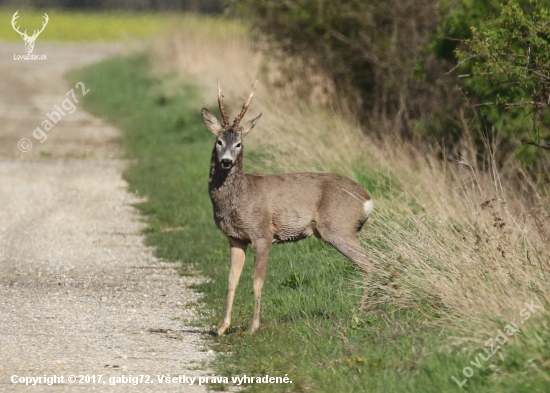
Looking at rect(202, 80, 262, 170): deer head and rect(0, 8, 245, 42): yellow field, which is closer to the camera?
rect(202, 80, 262, 170): deer head

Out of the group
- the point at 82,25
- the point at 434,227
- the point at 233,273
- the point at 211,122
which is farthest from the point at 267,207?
the point at 82,25

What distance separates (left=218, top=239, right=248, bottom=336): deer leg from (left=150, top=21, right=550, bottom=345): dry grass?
111cm

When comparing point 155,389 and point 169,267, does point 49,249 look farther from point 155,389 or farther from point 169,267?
point 155,389

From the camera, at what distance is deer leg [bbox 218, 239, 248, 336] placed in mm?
8008

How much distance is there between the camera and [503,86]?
1214 cm

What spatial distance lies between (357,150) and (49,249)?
4.65 metres

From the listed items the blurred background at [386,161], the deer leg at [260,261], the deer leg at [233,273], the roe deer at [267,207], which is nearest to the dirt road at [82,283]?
the deer leg at [233,273]

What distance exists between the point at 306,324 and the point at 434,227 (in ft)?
7.25

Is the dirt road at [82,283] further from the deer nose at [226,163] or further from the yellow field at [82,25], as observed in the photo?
the yellow field at [82,25]

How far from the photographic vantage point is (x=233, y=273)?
27.3 ft

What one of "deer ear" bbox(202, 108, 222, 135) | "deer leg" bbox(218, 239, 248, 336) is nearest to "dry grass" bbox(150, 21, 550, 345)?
"deer leg" bbox(218, 239, 248, 336)

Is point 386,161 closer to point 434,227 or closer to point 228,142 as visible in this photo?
point 434,227

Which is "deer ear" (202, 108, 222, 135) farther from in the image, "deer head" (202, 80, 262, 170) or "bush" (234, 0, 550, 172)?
"bush" (234, 0, 550, 172)

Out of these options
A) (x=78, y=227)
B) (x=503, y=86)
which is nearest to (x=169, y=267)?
(x=78, y=227)
